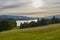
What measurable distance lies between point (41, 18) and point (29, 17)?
28 cm

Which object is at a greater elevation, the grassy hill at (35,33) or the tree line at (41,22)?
the tree line at (41,22)

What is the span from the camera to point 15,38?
231 cm

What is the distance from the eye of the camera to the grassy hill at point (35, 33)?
2.32 m

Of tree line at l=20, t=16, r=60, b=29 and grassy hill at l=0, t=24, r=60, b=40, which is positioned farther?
tree line at l=20, t=16, r=60, b=29

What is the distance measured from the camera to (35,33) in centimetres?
239

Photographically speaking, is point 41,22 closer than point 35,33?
No

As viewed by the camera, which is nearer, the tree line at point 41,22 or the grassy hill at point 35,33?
the grassy hill at point 35,33

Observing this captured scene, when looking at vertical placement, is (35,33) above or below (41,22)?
below

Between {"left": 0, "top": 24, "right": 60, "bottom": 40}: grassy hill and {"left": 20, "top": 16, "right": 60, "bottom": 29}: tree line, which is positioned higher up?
{"left": 20, "top": 16, "right": 60, "bottom": 29}: tree line

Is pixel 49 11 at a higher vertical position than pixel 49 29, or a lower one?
higher

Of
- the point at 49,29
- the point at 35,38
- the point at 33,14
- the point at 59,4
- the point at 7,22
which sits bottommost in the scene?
the point at 35,38

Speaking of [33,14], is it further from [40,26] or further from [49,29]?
[49,29]

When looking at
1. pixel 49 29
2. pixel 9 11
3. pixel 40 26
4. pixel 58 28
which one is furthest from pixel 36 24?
pixel 9 11

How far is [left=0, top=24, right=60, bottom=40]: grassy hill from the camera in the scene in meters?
2.32
